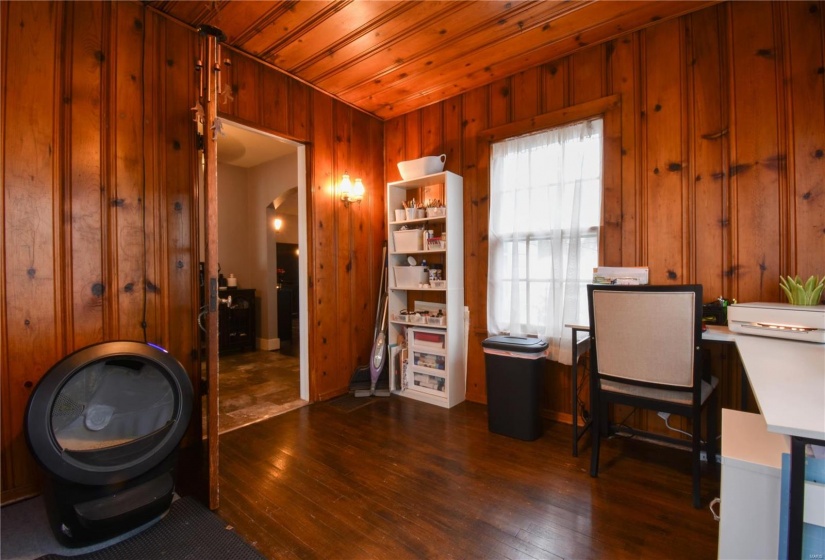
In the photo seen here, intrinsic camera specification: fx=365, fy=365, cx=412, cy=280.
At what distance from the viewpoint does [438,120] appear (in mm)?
3447

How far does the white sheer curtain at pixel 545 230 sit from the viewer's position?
261 cm

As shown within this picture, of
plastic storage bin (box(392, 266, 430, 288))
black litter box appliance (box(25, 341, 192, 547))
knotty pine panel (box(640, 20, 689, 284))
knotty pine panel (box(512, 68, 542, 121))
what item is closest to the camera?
black litter box appliance (box(25, 341, 192, 547))

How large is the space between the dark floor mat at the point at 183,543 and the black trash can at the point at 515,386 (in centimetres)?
166

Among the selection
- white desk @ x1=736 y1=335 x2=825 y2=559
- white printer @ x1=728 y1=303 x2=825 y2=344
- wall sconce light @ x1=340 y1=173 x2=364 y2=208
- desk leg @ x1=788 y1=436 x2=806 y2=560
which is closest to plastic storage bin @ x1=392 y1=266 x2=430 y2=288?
wall sconce light @ x1=340 y1=173 x2=364 y2=208

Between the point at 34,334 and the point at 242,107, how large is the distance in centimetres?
188

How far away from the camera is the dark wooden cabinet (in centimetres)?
496

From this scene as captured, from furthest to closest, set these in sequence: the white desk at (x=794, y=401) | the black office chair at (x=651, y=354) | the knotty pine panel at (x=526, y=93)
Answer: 1. the knotty pine panel at (x=526, y=93)
2. the black office chair at (x=651, y=354)
3. the white desk at (x=794, y=401)

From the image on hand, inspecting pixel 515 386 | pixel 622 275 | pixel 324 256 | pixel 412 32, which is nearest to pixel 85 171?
pixel 324 256

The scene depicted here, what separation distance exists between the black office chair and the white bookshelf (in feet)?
4.25

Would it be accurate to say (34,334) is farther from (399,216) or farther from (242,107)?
(399,216)

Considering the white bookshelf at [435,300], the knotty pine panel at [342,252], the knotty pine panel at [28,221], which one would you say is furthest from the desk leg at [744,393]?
the knotty pine panel at [28,221]

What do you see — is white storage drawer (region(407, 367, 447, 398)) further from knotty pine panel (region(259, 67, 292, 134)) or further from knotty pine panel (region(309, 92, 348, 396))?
knotty pine panel (region(259, 67, 292, 134))

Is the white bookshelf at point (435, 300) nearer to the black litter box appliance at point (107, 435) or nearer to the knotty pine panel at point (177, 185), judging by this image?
the knotty pine panel at point (177, 185)

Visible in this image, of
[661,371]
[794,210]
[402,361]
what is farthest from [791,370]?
[402,361]
